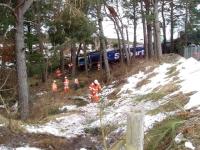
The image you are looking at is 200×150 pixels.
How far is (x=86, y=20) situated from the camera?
2816 cm

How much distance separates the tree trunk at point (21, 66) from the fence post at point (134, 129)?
44.9 ft

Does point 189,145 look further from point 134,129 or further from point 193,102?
point 134,129

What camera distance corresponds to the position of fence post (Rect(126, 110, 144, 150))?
3.74 m

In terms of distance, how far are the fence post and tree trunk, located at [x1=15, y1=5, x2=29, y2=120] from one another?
13.7 metres

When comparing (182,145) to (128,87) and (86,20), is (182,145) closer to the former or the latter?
(128,87)

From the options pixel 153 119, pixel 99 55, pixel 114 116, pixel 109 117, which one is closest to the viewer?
pixel 153 119

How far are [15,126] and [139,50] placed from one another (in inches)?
1417

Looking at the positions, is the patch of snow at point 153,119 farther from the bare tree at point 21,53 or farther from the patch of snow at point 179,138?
the bare tree at point 21,53

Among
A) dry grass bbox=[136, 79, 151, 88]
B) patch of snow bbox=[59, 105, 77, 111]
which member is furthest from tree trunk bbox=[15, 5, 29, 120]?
dry grass bbox=[136, 79, 151, 88]

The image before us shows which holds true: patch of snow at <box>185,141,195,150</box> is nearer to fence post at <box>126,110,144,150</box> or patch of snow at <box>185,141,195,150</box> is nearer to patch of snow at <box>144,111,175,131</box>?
patch of snow at <box>144,111,175,131</box>

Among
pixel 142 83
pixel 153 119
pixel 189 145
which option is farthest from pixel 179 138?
pixel 142 83

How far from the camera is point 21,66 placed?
1731 cm

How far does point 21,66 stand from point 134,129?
1388 cm

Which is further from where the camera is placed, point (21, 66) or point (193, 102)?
point (21, 66)
